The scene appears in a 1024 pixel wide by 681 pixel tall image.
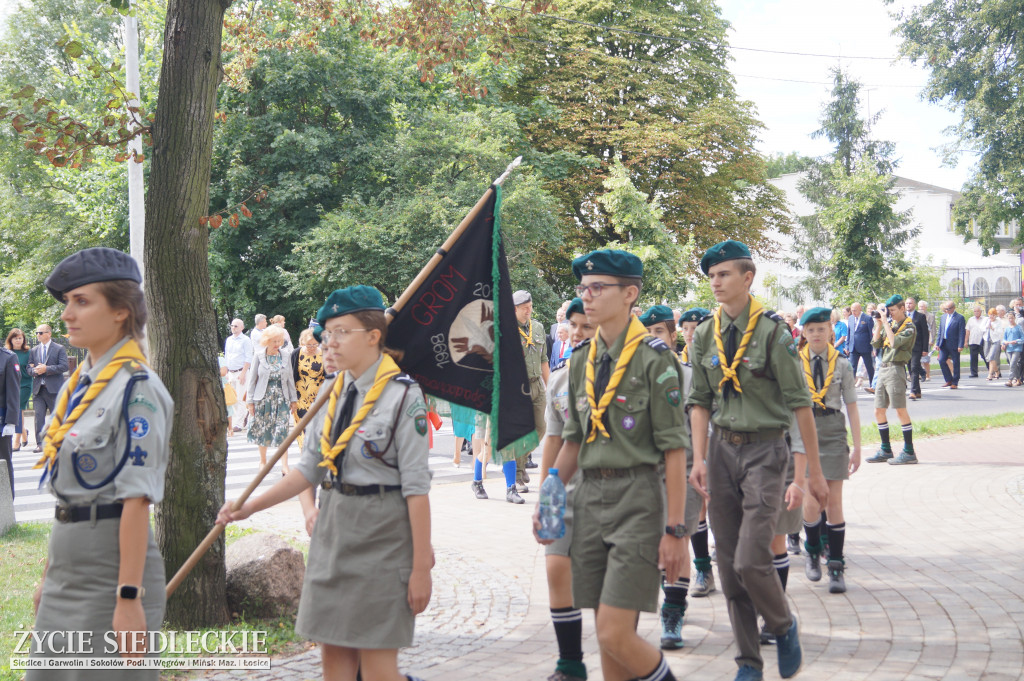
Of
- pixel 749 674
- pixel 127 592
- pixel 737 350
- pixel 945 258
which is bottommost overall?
pixel 749 674

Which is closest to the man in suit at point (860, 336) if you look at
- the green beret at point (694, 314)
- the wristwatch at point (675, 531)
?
the green beret at point (694, 314)

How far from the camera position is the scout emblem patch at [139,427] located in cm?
318

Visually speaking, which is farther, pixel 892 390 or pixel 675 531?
pixel 892 390

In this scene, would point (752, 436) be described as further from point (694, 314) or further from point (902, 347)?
point (902, 347)

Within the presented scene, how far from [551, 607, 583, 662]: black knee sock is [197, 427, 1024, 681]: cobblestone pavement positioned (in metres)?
0.43

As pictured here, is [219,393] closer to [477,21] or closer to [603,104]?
[477,21]

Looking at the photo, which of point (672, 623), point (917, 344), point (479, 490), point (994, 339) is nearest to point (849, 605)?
point (672, 623)

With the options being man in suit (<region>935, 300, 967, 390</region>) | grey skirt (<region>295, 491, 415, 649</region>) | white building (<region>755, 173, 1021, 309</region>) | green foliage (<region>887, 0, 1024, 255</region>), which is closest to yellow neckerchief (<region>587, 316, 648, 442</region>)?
grey skirt (<region>295, 491, 415, 649</region>)

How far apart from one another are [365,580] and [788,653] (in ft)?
8.39

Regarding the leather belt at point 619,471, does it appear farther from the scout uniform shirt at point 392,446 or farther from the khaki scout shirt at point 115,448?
the khaki scout shirt at point 115,448

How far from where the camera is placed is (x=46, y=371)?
57.5ft

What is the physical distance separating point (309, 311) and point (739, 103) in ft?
61.2

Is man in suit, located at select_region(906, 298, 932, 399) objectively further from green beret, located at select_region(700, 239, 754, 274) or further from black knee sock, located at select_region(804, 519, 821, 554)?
green beret, located at select_region(700, 239, 754, 274)

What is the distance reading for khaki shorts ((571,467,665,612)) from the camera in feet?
12.6
